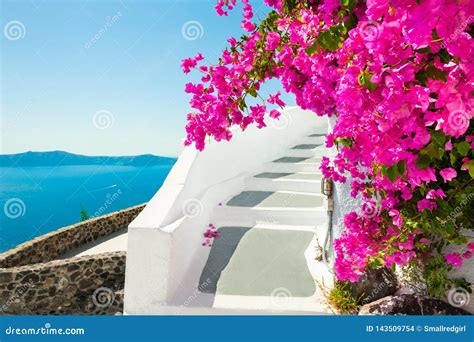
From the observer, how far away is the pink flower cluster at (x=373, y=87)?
0.94 metres

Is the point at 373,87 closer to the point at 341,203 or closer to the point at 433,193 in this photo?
the point at 433,193

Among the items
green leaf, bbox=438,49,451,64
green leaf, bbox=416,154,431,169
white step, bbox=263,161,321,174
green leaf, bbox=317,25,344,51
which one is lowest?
green leaf, bbox=416,154,431,169

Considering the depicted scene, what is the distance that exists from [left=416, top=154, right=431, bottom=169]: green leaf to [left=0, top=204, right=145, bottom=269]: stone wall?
1055 cm

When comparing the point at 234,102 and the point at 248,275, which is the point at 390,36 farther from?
the point at 248,275

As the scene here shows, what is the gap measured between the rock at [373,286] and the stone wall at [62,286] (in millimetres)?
4889

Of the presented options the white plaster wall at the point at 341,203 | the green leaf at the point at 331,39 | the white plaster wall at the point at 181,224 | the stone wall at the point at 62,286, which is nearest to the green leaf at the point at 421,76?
the green leaf at the point at 331,39

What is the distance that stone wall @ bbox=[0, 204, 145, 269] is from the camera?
899cm

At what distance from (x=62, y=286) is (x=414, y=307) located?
6511mm

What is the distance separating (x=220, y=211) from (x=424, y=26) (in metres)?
5.12

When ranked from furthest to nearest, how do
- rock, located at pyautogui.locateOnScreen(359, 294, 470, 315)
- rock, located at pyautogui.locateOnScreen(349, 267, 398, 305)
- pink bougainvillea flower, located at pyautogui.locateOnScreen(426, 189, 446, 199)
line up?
rock, located at pyautogui.locateOnScreen(349, 267, 398, 305) → rock, located at pyautogui.locateOnScreen(359, 294, 470, 315) → pink bougainvillea flower, located at pyautogui.locateOnScreen(426, 189, 446, 199)

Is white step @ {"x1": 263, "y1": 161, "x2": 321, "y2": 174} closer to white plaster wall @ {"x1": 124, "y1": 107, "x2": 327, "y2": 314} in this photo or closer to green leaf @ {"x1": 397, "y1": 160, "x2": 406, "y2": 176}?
white plaster wall @ {"x1": 124, "y1": 107, "x2": 327, "y2": 314}

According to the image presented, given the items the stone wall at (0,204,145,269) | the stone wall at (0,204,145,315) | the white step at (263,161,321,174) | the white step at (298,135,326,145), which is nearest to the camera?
the stone wall at (0,204,145,315)

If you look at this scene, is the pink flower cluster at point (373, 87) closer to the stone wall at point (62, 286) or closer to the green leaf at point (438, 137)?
the green leaf at point (438, 137)

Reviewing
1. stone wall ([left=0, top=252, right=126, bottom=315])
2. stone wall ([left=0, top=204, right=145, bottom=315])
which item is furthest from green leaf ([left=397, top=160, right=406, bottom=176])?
stone wall ([left=0, top=252, right=126, bottom=315])
